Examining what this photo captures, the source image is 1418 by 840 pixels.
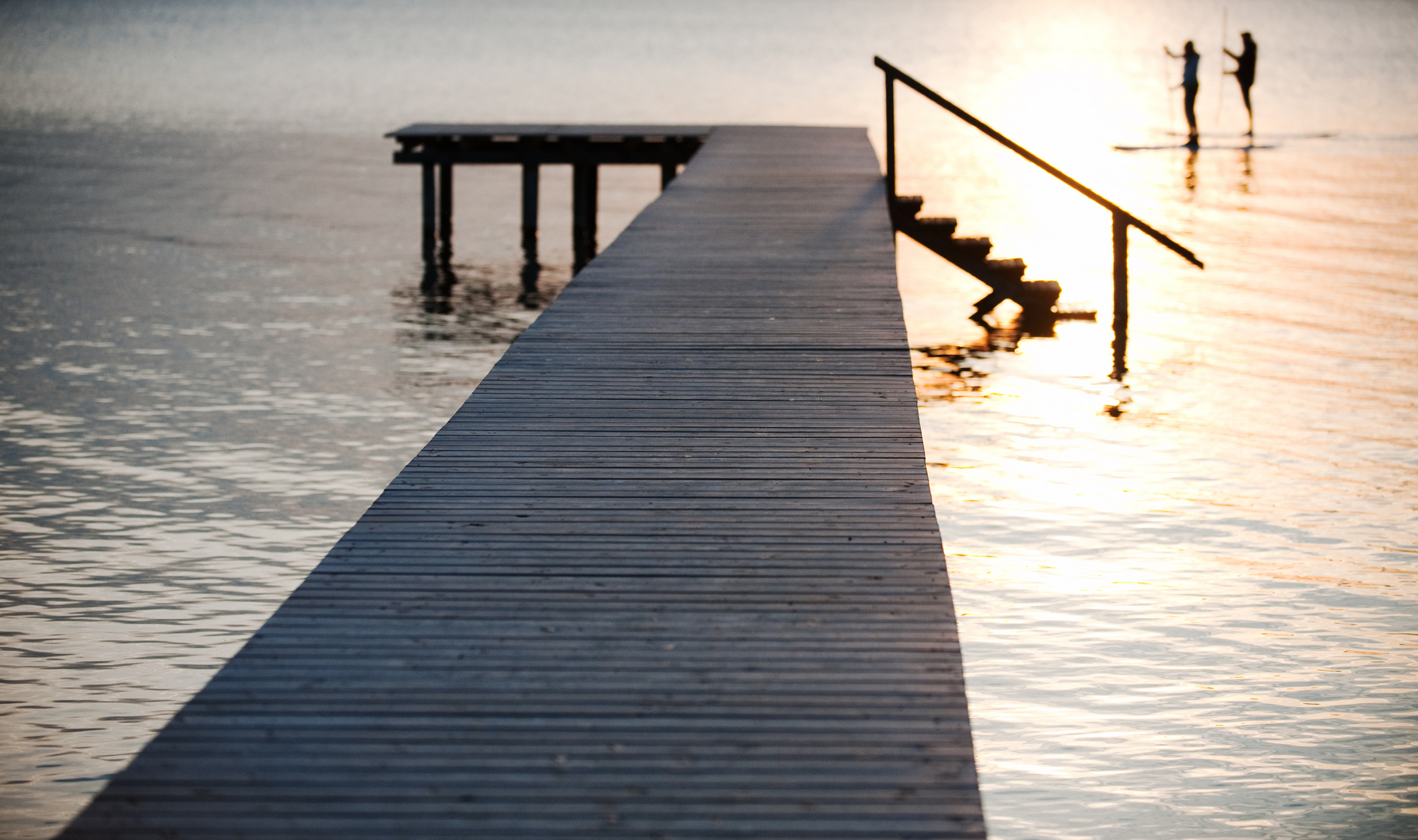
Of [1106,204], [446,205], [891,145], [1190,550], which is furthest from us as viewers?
[446,205]

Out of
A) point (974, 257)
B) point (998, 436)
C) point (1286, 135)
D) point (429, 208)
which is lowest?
point (998, 436)

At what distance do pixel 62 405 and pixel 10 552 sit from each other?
3.02 meters

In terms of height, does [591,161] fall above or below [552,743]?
above

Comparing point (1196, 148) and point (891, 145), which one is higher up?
point (1196, 148)

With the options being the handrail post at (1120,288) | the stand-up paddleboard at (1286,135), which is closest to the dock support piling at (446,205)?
the handrail post at (1120,288)

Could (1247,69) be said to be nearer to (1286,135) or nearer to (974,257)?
(1286,135)

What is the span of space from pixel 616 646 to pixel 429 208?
1439cm

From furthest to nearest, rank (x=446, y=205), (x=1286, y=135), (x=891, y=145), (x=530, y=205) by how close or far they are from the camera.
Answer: (x=1286, y=135)
(x=446, y=205)
(x=530, y=205)
(x=891, y=145)

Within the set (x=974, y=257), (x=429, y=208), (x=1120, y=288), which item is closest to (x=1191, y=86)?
(x=429, y=208)

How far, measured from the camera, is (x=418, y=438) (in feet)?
30.1

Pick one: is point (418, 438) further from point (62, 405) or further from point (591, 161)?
point (591, 161)

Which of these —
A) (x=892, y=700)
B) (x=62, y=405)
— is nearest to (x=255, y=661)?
(x=892, y=700)

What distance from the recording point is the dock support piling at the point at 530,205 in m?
17.3

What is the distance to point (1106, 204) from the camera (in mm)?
11492
